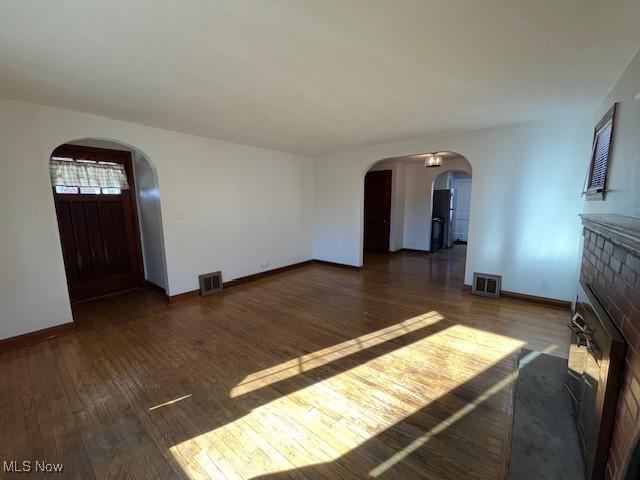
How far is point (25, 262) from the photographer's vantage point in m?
2.73

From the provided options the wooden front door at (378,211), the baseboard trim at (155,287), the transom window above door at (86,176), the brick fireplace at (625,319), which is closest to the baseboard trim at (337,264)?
the wooden front door at (378,211)

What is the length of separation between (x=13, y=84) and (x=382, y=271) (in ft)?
18.0

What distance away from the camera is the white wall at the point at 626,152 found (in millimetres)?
1545

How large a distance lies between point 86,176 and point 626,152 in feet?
19.6

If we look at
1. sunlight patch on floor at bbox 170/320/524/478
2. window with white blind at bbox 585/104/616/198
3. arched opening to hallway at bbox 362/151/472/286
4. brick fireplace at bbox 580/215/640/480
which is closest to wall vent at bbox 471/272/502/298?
sunlight patch on floor at bbox 170/320/524/478

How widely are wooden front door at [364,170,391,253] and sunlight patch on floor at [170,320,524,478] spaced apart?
4.57m

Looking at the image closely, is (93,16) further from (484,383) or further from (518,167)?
(518,167)

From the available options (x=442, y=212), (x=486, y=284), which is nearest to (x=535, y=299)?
(x=486, y=284)

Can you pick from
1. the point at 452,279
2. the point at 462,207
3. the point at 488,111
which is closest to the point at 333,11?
the point at 488,111

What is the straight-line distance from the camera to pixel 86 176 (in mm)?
3877

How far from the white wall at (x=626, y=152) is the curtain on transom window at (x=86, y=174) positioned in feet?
18.6

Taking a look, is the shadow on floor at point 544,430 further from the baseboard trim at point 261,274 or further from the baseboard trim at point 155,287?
the baseboard trim at point 155,287

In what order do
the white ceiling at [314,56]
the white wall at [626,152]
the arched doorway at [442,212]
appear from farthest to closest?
the arched doorway at [442,212] < the white wall at [626,152] < the white ceiling at [314,56]

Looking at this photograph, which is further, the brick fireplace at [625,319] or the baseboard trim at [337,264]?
the baseboard trim at [337,264]
